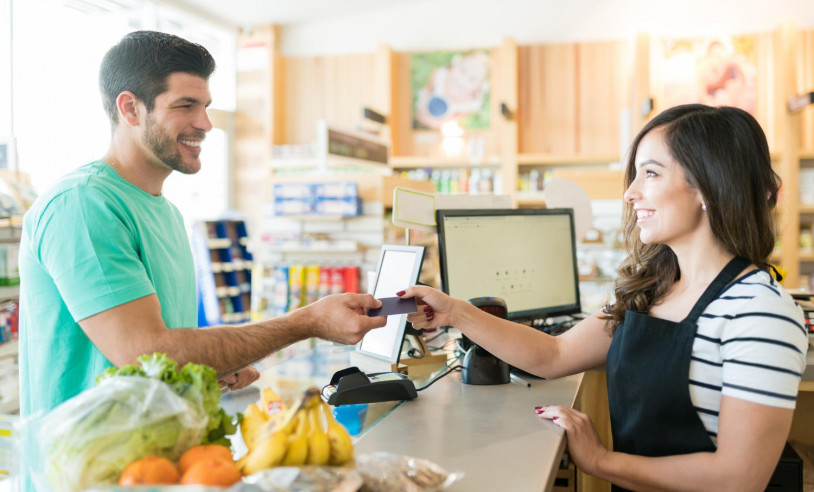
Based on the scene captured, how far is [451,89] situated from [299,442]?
7247 millimetres

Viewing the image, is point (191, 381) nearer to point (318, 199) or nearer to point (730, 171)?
point (730, 171)

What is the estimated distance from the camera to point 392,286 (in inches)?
83.0

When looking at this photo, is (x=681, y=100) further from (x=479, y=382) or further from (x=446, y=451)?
(x=446, y=451)

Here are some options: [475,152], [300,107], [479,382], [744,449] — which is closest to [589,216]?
[479,382]

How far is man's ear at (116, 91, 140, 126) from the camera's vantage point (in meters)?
1.72

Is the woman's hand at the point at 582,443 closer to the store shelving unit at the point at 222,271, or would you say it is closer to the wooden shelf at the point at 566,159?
the store shelving unit at the point at 222,271

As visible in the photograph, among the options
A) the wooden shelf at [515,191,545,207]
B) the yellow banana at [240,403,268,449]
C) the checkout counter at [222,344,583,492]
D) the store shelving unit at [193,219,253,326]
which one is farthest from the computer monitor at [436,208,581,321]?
the wooden shelf at [515,191,545,207]

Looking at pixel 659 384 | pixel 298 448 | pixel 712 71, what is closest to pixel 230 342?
pixel 298 448

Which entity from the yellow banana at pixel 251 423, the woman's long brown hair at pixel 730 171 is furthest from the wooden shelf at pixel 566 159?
the yellow banana at pixel 251 423

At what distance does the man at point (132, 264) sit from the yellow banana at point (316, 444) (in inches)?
22.2

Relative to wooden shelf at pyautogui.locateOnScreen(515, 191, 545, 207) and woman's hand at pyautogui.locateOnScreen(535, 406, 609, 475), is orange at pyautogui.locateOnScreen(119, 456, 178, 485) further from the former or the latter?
wooden shelf at pyautogui.locateOnScreen(515, 191, 545, 207)

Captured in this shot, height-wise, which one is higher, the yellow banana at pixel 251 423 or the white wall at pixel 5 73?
the white wall at pixel 5 73

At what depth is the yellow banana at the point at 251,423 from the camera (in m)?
1.04

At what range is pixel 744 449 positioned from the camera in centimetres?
122
